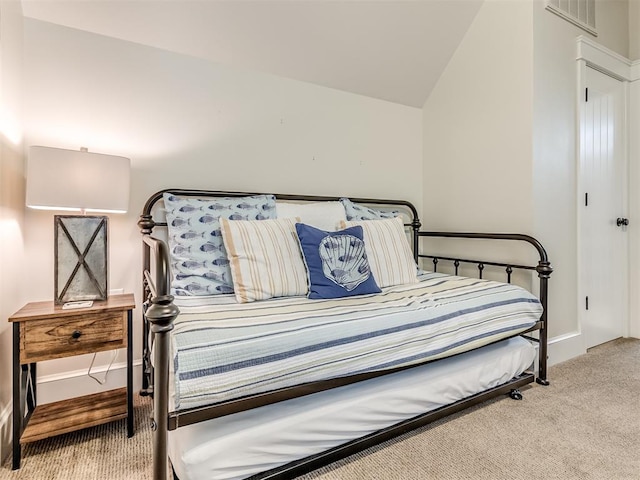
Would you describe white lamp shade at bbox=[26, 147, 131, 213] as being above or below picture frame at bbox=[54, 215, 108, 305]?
above

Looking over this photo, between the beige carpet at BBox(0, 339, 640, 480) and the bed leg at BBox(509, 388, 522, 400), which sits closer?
the beige carpet at BBox(0, 339, 640, 480)

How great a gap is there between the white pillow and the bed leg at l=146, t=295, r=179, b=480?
1189 millimetres

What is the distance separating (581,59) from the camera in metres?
2.29

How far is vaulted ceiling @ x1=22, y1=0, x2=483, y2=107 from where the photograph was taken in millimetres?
1760

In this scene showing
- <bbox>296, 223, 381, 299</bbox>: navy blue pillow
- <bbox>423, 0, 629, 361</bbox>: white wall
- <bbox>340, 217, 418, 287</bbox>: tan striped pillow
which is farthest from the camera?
<bbox>423, 0, 629, 361</bbox>: white wall

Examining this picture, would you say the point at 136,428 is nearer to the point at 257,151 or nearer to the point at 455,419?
the point at 455,419

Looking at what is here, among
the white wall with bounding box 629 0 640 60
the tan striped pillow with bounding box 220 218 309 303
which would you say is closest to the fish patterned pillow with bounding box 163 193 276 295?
the tan striped pillow with bounding box 220 218 309 303

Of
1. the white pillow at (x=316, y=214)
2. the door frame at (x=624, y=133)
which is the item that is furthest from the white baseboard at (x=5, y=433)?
the door frame at (x=624, y=133)

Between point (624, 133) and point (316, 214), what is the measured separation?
248cm

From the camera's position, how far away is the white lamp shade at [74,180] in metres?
1.35

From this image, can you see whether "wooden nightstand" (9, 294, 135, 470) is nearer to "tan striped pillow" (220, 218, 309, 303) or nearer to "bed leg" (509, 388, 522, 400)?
"tan striped pillow" (220, 218, 309, 303)

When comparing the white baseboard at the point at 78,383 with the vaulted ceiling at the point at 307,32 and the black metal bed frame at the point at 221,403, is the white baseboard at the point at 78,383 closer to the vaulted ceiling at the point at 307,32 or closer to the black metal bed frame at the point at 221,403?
the black metal bed frame at the point at 221,403

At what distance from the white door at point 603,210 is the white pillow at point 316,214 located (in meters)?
1.67

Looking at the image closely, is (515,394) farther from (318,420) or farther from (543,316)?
(318,420)
